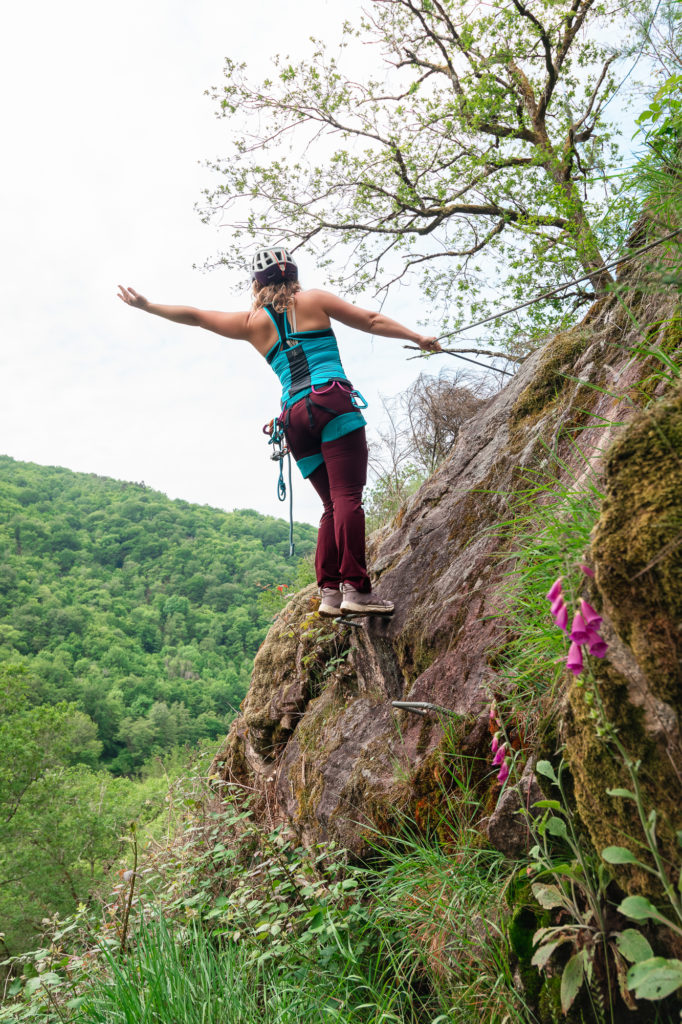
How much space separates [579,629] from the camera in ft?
4.15

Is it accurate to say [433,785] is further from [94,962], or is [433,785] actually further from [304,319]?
[304,319]

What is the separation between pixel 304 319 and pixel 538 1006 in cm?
327

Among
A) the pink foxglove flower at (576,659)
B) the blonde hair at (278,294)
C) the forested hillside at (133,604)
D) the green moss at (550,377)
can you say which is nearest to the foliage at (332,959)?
the pink foxglove flower at (576,659)

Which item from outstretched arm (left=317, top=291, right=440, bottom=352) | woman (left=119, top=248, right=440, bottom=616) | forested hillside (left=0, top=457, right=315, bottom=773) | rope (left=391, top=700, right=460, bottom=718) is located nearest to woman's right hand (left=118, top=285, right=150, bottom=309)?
woman (left=119, top=248, right=440, bottom=616)

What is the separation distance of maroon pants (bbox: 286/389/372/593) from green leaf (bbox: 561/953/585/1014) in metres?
2.28

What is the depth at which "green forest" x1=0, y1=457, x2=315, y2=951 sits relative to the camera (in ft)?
84.1

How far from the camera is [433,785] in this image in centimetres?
286

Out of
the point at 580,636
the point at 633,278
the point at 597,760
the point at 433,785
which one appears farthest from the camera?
the point at 633,278

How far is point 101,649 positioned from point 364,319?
57346 millimetres

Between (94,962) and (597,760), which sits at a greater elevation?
(597,760)

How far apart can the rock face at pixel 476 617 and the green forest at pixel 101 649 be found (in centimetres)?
2266

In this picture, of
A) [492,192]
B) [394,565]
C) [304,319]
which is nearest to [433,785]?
[394,565]

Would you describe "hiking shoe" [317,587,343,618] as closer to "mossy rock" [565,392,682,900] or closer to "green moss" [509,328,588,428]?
"green moss" [509,328,588,428]

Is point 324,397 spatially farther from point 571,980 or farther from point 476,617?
point 571,980
